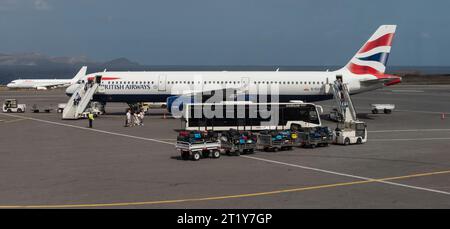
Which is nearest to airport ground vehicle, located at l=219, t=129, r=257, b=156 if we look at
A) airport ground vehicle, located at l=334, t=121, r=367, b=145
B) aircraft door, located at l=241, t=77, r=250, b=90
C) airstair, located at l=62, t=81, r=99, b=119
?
airport ground vehicle, located at l=334, t=121, r=367, b=145

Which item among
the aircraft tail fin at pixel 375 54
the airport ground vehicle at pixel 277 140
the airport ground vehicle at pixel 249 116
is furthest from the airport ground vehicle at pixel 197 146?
the aircraft tail fin at pixel 375 54

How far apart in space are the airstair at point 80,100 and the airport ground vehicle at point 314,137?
1128 inches

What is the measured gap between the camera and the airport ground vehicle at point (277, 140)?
1345 inches

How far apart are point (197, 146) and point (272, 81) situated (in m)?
28.7

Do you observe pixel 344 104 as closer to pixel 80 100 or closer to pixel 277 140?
pixel 277 140

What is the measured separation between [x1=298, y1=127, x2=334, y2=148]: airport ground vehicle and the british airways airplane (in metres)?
21.9

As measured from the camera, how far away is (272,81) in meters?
58.3

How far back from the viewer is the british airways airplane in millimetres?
57156

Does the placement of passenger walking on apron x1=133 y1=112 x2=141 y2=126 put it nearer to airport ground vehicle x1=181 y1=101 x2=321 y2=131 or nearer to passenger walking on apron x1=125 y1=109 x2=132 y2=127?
passenger walking on apron x1=125 y1=109 x2=132 y2=127

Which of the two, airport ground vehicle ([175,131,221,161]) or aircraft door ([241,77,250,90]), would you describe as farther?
aircraft door ([241,77,250,90])

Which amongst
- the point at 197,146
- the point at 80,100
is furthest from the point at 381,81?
the point at 80,100

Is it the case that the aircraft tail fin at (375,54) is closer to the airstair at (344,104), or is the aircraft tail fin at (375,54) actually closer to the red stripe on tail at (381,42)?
the red stripe on tail at (381,42)
